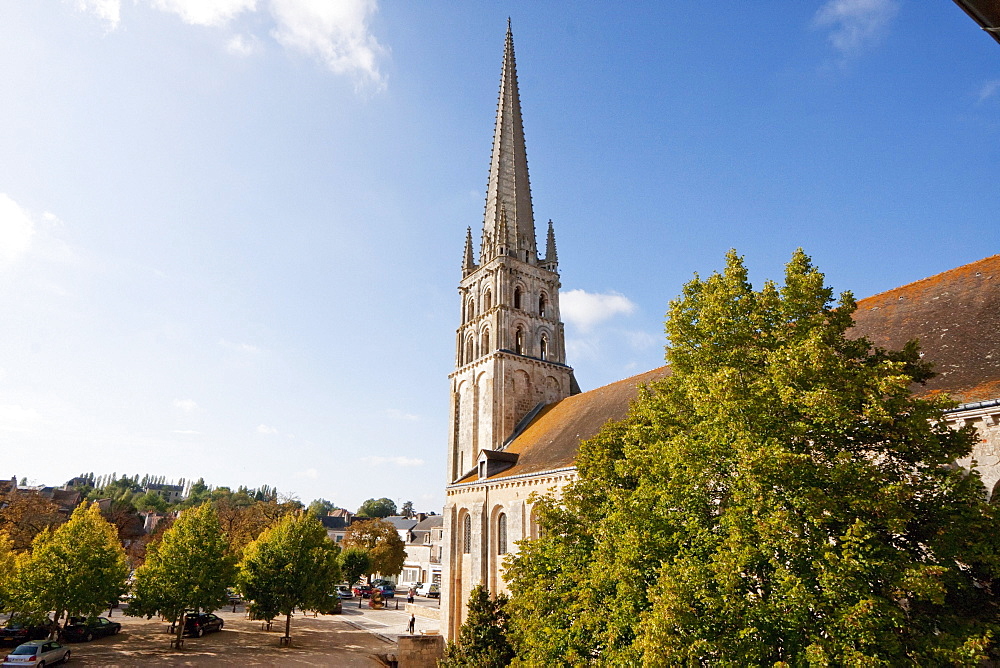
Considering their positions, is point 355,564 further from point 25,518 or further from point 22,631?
point 22,631

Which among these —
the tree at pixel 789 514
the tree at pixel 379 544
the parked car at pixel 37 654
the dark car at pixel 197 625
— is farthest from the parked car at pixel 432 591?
the tree at pixel 789 514

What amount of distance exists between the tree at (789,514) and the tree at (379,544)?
5366 cm

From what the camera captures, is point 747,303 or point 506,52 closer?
point 747,303

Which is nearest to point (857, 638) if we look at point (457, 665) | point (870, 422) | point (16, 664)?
point (870, 422)

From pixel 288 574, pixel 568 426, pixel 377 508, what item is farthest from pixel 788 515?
pixel 377 508

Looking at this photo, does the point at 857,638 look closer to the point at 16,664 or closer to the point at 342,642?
the point at 16,664

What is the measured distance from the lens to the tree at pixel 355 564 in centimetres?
5931

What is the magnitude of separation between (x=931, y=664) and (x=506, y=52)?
47.6 metres

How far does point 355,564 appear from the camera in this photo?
195 feet

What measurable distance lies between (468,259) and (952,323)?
31570mm

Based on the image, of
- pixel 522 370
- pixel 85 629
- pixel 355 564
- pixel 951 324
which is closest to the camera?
pixel 951 324

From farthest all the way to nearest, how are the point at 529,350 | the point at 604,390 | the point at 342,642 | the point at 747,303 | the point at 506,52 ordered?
the point at 506,52 → the point at 529,350 → the point at 342,642 → the point at 604,390 → the point at 747,303

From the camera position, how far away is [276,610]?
A: 3284 cm

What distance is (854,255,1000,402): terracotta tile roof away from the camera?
14.6 m
